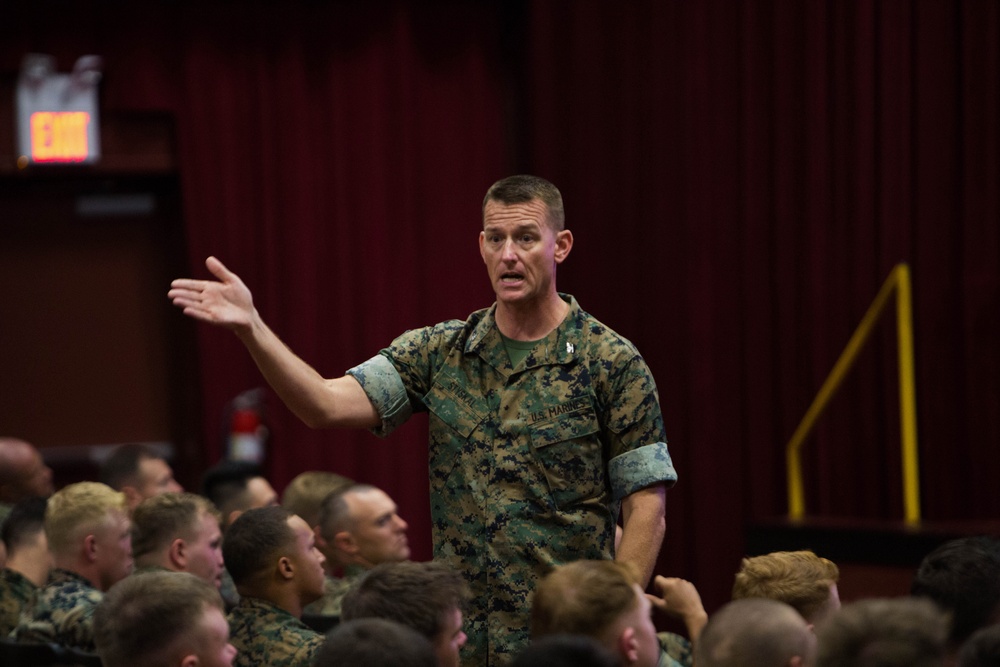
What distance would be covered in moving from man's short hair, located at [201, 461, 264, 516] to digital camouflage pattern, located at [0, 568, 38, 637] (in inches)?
33.8

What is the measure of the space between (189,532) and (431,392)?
3.78 ft

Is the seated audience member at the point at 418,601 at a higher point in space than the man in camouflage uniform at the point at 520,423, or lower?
lower

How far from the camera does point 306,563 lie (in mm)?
3254

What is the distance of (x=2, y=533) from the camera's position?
4102 mm

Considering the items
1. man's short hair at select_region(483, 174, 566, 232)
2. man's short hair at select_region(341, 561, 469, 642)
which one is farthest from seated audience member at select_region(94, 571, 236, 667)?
man's short hair at select_region(483, 174, 566, 232)

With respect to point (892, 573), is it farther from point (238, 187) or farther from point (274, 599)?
point (238, 187)

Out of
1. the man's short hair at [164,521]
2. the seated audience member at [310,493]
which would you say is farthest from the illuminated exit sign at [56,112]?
the man's short hair at [164,521]

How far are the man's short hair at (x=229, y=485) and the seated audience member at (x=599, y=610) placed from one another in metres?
2.56

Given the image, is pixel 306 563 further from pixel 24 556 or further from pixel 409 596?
pixel 24 556

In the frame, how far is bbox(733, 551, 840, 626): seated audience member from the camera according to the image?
9.23 feet

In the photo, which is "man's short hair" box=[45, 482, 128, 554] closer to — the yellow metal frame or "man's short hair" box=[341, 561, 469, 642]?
"man's short hair" box=[341, 561, 469, 642]

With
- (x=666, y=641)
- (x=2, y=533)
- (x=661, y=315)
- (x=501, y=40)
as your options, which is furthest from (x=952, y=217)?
(x=2, y=533)

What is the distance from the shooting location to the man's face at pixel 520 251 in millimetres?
2816

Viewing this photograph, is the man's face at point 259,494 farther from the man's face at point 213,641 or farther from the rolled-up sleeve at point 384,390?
the man's face at point 213,641
